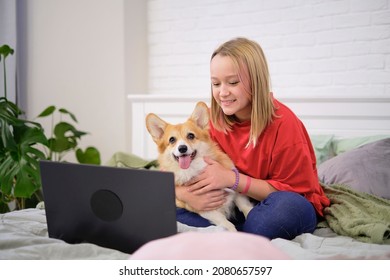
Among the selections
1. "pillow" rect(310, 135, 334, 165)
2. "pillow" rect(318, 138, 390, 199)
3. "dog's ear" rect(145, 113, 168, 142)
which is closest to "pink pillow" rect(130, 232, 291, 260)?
"dog's ear" rect(145, 113, 168, 142)

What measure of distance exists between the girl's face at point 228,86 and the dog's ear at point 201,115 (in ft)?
0.26

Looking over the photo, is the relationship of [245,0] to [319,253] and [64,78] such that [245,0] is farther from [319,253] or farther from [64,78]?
[319,253]

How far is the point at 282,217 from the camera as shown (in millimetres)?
1555

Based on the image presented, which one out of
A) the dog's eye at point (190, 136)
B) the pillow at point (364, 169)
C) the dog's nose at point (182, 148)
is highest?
the dog's eye at point (190, 136)

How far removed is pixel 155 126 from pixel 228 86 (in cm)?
33

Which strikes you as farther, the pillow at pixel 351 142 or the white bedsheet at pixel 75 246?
the pillow at pixel 351 142

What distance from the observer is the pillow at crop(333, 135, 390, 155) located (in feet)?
7.66

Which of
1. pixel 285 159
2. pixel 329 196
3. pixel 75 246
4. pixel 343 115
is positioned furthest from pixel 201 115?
pixel 343 115

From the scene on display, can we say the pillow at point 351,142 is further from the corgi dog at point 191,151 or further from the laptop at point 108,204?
the laptop at point 108,204

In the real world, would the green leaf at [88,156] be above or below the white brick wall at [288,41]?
below

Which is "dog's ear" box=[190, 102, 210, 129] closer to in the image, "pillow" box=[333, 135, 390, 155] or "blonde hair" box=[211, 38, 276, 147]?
"blonde hair" box=[211, 38, 276, 147]

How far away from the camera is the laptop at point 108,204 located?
45.9 inches

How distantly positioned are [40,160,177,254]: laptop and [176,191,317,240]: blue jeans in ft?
1.63

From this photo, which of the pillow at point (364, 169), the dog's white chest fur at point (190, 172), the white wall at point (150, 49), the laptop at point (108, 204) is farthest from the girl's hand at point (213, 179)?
the white wall at point (150, 49)
